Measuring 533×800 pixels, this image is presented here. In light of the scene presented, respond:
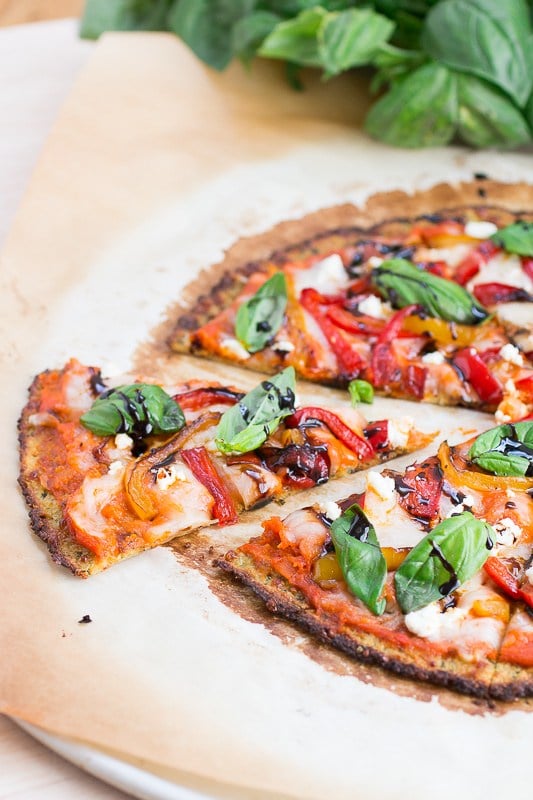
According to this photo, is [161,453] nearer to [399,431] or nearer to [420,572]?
[399,431]

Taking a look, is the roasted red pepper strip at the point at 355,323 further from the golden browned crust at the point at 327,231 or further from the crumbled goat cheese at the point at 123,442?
the crumbled goat cheese at the point at 123,442

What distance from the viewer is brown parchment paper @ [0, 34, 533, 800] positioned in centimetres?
344

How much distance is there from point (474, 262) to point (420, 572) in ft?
7.99

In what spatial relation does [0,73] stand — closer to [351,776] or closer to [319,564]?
[319,564]

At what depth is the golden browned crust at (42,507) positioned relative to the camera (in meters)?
4.14

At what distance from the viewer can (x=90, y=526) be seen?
4215 millimetres

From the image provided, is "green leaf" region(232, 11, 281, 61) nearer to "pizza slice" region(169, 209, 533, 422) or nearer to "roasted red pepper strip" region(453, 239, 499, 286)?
"pizza slice" region(169, 209, 533, 422)

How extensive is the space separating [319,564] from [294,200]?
310 centimetres

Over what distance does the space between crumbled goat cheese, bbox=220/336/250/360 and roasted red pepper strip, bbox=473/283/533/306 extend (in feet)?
4.49

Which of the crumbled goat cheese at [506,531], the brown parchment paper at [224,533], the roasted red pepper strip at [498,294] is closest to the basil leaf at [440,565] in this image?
the crumbled goat cheese at [506,531]

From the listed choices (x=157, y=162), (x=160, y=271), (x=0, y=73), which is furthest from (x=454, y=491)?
(x=0, y=73)

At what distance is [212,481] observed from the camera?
4.45 m

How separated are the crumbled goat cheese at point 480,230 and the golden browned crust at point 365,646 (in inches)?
109

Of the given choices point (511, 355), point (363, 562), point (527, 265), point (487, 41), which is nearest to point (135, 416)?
point (363, 562)
